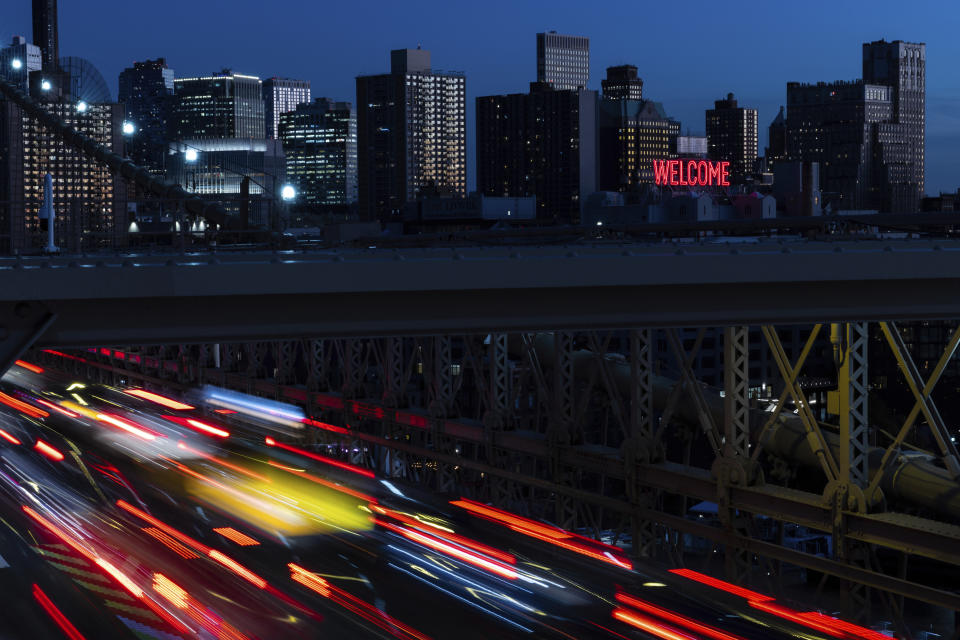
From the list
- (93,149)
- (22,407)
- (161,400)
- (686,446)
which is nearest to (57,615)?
(686,446)

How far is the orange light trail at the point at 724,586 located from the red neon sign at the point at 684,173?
115 metres

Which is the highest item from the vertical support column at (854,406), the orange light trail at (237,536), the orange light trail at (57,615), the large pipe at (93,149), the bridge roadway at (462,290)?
the large pipe at (93,149)

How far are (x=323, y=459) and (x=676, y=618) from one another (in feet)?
63.1

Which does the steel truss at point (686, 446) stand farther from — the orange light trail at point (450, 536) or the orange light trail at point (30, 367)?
the orange light trail at point (30, 367)

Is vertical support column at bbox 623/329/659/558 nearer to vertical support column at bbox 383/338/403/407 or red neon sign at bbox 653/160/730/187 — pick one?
vertical support column at bbox 383/338/403/407

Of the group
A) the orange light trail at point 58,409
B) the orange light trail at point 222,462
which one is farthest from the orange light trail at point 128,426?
the orange light trail at point 222,462

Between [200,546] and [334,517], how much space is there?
4.75 meters

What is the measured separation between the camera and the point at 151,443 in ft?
144

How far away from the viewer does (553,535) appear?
2673 centimetres

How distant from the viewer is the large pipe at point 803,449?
957 inches

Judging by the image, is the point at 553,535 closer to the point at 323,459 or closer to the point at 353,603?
the point at 353,603

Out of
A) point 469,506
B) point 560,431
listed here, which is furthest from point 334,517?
point 560,431

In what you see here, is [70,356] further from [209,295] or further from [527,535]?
[209,295]

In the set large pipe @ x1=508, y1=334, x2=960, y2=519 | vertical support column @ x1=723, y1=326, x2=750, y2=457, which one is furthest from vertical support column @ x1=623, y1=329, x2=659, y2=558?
vertical support column @ x1=723, y1=326, x2=750, y2=457
